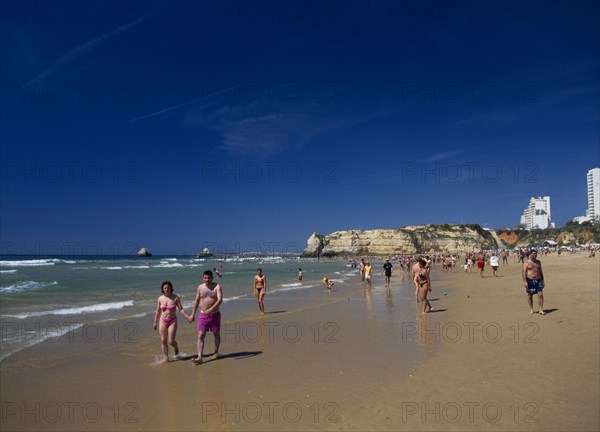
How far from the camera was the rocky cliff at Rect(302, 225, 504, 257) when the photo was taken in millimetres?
126812

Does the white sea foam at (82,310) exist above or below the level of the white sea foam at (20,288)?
below

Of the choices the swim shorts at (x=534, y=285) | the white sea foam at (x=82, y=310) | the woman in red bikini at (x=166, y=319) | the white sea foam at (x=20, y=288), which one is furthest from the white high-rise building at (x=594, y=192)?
the woman in red bikini at (x=166, y=319)

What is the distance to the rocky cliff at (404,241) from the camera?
126812 millimetres

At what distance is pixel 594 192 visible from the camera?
553 ft

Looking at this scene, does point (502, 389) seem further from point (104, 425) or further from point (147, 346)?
point (147, 346)

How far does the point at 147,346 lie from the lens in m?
8.91

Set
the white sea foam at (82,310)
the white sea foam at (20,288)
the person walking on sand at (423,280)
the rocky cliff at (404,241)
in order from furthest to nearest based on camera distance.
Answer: the rocky cliff at (404,241) → the white sea foam at (20,288) → the white sea foam at (82,310) → the person walking on sand at (423,280)

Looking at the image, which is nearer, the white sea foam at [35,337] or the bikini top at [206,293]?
the bikini top at [206,293]

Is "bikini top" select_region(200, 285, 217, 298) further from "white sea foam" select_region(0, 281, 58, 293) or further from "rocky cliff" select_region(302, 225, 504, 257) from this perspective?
"rocky cliff" select_region(302, 225, 504, 257)

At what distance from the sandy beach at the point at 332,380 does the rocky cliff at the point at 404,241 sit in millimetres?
120309

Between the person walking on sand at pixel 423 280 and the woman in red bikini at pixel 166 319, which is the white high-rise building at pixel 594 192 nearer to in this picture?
the person walking on sand at pixel 423 280

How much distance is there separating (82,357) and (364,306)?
9421 millimetres

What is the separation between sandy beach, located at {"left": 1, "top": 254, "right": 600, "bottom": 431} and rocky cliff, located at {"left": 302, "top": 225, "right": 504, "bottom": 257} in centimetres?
12031

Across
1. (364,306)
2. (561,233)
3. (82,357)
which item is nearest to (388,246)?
(561,233)
